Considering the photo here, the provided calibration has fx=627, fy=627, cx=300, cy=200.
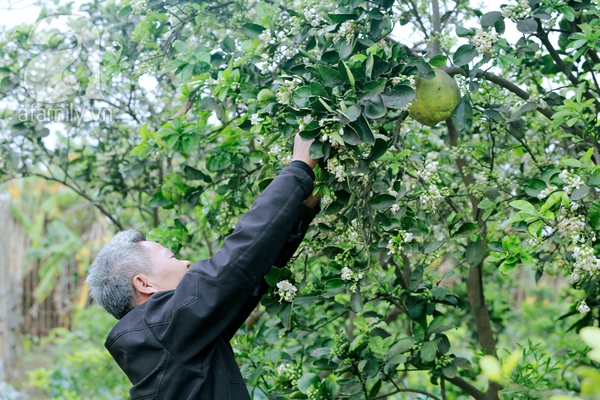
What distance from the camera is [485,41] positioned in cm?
181

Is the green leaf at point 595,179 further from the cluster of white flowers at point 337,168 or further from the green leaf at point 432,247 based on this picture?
the cluster of white flowers at point 337,168

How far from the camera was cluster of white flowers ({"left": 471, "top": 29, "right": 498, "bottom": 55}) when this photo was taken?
5.96ft

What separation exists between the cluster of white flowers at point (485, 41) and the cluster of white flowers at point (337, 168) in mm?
552

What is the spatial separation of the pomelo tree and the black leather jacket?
10 cm

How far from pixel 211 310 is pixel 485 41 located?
1105 millimetres

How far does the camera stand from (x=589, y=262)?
161cm

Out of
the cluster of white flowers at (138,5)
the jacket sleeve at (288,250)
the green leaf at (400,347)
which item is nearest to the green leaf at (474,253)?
the green leaf at (400,347)

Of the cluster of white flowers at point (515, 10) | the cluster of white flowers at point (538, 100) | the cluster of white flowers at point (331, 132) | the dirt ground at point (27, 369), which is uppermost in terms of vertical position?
the cluster of white flowers at point (515, 10)

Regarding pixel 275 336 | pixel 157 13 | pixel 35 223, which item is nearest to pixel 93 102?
pixel 157 13

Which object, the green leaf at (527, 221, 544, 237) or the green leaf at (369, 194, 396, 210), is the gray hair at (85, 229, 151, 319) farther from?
the green leaf at (527, 221, 544, 237)

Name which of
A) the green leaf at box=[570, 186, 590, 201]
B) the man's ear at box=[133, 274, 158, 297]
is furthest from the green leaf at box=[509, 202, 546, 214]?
the man's ear at box=[133, 274, 158, 297]

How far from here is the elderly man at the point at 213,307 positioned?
5.82 ft

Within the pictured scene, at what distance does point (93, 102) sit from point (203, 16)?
3.80ft

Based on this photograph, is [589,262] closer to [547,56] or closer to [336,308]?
[336,308]
